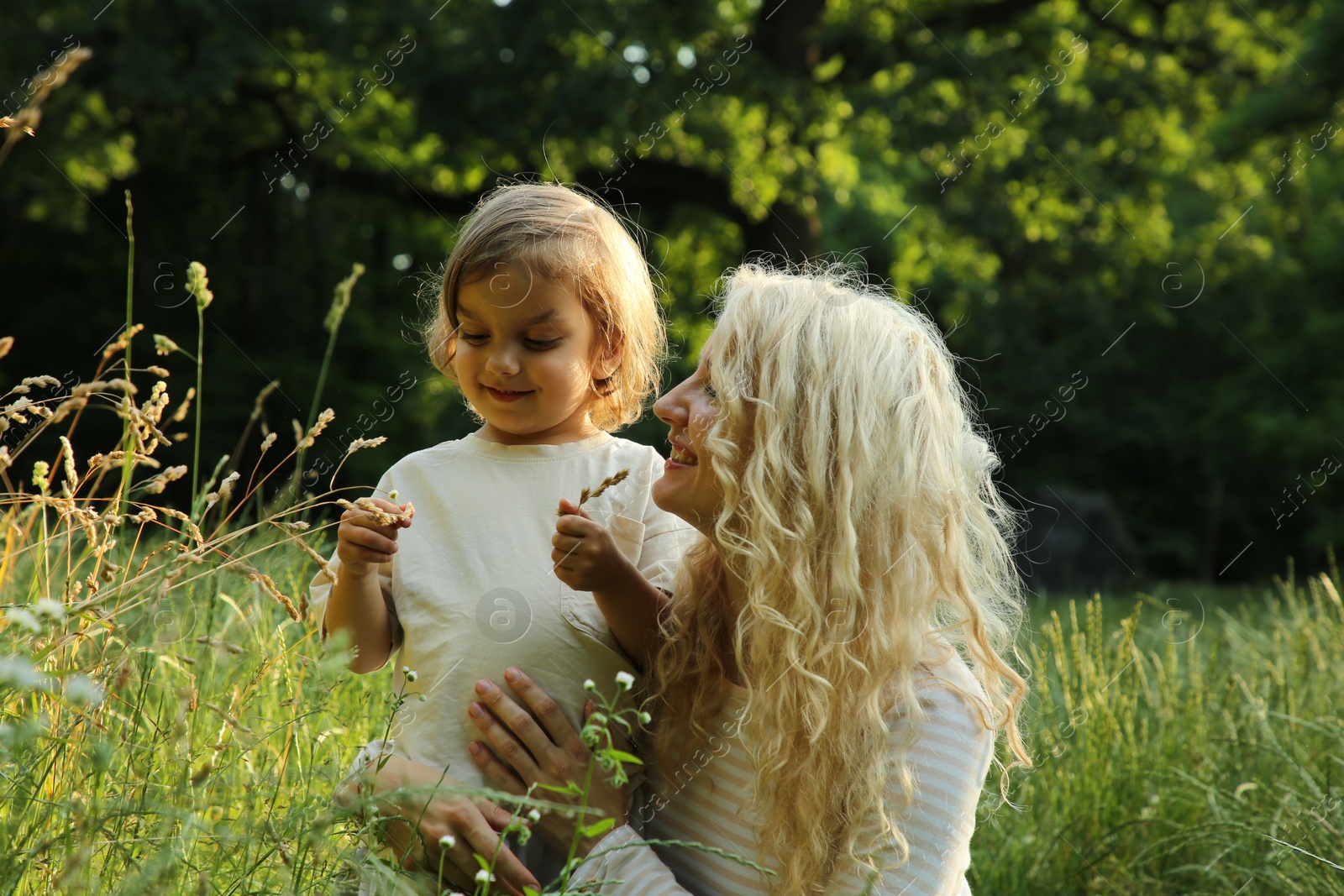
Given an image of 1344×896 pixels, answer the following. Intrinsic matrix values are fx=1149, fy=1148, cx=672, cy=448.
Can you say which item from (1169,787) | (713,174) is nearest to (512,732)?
(1169,787)

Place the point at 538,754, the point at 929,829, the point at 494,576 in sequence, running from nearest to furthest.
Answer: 1. the point at 929,829
2. the point at 538,754
3. the point at 494,576

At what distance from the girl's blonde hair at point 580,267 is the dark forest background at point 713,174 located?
6.45 m

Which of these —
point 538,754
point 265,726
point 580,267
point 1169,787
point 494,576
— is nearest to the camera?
point 538,754

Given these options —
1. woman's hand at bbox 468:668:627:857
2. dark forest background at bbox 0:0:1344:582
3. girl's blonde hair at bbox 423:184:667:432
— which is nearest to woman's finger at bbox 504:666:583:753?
woman's hand at bbox 468:668:627:857

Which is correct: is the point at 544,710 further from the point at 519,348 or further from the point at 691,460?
the point at 519,348

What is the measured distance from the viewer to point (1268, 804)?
2.79 m

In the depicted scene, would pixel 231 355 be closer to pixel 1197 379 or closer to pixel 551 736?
pixel 551 736

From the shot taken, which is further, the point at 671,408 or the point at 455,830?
the point at 671,408

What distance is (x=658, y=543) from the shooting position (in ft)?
6.95

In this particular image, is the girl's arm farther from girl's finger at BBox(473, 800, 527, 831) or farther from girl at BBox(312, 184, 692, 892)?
girl's finger at BBox(473, 800, 527, 831)

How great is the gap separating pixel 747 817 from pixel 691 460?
1.93 ft

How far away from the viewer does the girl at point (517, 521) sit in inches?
72.2

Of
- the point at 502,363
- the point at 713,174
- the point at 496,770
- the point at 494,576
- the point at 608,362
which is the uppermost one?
the point at 713,174

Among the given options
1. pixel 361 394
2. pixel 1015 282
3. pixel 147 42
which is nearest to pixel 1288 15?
pixel 1015 282
